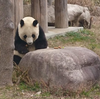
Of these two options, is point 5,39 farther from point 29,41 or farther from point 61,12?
point 61,12

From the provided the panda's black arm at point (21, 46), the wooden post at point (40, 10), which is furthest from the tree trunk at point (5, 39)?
the wooden post at point (40, 10)

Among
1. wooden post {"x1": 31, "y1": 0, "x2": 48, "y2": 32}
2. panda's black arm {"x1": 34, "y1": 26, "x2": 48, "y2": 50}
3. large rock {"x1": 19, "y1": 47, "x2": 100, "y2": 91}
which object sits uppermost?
wooden post {"x1": 31, "y1": 0, "x2": 48, "y2": 32}

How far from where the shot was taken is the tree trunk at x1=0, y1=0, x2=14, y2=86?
3846 mm

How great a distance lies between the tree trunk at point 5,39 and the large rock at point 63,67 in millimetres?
482

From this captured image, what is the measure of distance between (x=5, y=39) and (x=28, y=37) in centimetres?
138

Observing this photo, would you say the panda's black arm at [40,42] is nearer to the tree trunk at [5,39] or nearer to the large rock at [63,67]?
the large rock at [63,67]

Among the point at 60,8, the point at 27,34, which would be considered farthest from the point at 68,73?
the point at 60,8

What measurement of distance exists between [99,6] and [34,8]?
9.27m

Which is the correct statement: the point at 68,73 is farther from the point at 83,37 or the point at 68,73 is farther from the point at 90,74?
the point at 83,37

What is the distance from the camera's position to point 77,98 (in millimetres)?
3676

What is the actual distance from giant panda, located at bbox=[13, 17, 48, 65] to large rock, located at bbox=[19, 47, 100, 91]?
93cm

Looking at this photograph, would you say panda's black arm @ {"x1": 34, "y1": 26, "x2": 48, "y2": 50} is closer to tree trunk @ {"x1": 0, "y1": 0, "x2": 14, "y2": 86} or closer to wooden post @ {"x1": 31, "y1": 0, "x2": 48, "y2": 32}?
tree trunk @ {"x1": 0, "y1": 0, "x2": 14, "y2": 86}

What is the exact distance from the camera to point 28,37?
525 cm

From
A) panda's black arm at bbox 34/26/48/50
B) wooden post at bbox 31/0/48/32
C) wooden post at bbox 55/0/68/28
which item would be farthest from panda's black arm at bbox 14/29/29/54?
wooden post at bbox 55/0/68/28
